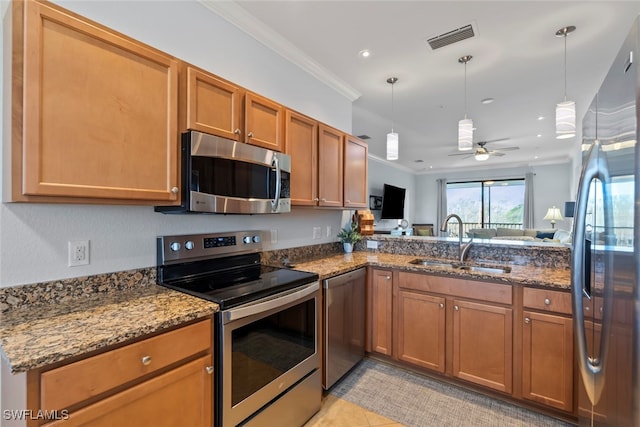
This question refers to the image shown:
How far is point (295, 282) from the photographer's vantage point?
1.74m

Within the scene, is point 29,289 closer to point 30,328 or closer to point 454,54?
point 30,328

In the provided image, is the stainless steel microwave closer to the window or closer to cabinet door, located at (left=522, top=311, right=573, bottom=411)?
cabinet door, located at (left=522, top=311, right=573, bottom=411)

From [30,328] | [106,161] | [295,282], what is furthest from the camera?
[295,282]

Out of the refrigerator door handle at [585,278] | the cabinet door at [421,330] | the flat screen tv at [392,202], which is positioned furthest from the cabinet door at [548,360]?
the flat screen tv at [392,202]

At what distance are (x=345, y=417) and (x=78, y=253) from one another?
1836 mm

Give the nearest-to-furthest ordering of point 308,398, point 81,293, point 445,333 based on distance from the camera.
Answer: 1. point 81,293
2. point 308,398
3. point 445,333

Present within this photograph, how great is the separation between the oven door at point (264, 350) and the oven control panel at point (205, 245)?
A: 0.60m

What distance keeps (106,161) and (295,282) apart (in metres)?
1.11

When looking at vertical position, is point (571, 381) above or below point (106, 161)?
below

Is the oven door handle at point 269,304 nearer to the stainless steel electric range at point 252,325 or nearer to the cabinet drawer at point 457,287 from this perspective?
the stainless steel electric range at point 252,325

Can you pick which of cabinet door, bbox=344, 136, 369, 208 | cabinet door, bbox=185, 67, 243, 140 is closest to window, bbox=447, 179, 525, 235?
cabinet door, bbox=344, 136, 369, 208

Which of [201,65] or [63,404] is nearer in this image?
[63,404]

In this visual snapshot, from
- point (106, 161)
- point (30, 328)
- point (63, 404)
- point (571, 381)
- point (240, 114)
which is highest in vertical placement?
point (240, 114)

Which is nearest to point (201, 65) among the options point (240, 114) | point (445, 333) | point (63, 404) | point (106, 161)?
point (240, 114)
